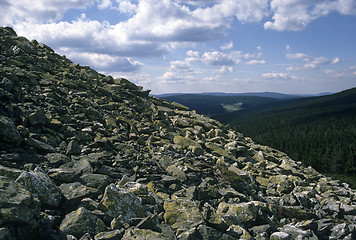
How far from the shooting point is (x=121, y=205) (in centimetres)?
1110

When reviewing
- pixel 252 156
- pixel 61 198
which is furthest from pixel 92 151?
pixel 252 156

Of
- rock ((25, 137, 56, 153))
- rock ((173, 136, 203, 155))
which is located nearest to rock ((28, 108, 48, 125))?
rock ((25, 137, 56, 153))

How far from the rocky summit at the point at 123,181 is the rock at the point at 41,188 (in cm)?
5

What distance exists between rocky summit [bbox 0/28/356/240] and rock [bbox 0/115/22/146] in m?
0.06

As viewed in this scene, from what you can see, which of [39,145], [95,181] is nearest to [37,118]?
[39,145]

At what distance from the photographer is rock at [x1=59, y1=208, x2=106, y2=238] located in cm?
930

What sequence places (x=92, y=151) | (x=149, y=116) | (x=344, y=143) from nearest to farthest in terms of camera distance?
(x=92, y=151) → (x=149, y=116) → (x=344, y=143)

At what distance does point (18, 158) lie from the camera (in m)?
A: 13.2

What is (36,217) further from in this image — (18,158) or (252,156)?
(252,156)

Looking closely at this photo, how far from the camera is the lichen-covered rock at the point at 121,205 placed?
10.9 metres

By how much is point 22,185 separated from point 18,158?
4841 mm

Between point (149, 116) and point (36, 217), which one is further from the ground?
point (149, 116)

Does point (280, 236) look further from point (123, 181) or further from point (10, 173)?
point (10, 173)

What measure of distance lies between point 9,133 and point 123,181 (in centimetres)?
822
